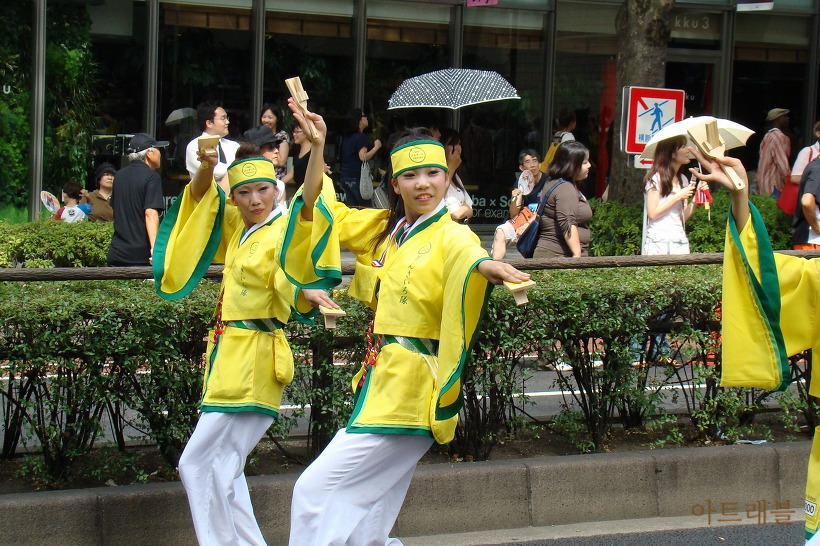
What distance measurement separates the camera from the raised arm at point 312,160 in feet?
13.6

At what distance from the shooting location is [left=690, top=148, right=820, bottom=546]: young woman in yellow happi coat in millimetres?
3686

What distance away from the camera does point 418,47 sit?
615 inches

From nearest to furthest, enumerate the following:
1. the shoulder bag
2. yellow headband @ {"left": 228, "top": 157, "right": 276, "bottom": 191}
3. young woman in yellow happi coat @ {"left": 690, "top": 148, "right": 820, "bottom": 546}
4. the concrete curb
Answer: young woman in yellow happi coat @ {"left": 690, "top": 148, "right": 820, "bottom": 546} → yellow headband @ {"left": 228, "top": 157, "right": 276, "bottom": 191} → the concrete curb → the shoulder bag

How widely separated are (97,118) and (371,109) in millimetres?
3634

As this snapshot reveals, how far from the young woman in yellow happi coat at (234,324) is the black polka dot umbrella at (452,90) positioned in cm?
787

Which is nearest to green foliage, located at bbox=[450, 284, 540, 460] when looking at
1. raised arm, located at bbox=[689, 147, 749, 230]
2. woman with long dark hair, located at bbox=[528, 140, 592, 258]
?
raised arm, located at bbox=[689, 147, 749, 230]

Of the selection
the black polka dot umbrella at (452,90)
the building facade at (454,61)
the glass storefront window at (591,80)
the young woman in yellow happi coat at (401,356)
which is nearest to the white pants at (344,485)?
the young woman in yellow happi coat at (401,356)

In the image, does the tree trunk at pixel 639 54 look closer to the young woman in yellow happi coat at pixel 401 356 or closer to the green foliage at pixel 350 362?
the green foliage at pixel 350 362

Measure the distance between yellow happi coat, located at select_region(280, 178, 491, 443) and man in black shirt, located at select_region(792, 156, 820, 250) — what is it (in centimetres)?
554

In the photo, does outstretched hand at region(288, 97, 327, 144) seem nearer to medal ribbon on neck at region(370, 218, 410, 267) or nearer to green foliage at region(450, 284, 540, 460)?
medal ribbon on neck at region(370, 218, 410, 267)

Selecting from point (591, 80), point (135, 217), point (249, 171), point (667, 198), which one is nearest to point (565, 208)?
point (667, 198)

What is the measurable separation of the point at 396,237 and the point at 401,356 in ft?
1.65

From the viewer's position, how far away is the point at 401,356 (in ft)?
13.4

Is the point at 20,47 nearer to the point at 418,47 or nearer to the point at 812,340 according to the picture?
the point at 418,47
